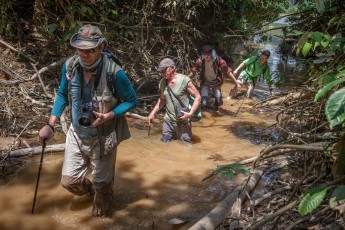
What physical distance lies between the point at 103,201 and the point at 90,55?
1624mm

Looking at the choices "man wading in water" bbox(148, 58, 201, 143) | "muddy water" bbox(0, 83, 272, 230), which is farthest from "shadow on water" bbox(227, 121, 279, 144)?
"man wading in water" bbox(148, 58, 201, 143)

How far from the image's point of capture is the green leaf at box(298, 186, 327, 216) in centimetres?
164

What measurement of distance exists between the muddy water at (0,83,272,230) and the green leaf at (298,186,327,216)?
212 cm

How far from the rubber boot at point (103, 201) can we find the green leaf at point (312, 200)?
2399 millimetres

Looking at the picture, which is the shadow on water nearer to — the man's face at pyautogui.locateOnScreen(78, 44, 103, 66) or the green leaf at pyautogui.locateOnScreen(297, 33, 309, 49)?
the green leaf at pyautogui.locateOnScreen(297, 33, 309, 49)

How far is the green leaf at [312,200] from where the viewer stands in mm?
1642

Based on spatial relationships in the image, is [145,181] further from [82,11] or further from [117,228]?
[82,11]

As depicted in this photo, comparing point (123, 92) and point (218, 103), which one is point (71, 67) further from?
point (218, 103)

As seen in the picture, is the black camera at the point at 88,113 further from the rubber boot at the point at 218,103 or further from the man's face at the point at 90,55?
the rubber boot at the point at 218,103

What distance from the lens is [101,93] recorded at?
332cm

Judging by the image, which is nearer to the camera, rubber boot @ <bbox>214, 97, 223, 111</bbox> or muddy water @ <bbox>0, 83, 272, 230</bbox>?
muddy water @ <bbox>0, 83, 272, 230</bbox>

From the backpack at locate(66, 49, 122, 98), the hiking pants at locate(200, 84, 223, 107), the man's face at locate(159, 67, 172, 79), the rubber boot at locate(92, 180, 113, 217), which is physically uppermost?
the backpack at locate(66, 49, 122, 98)

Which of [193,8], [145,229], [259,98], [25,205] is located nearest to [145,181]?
[145,229]

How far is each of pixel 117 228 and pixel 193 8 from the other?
21.9 ft
